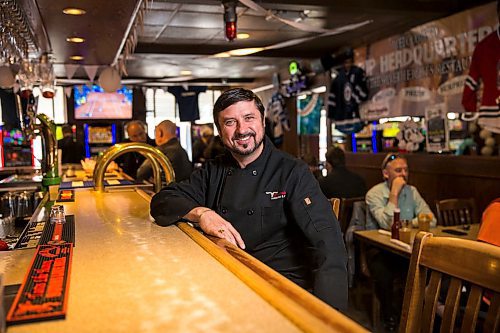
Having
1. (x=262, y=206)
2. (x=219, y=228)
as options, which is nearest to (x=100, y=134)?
(x=262, y=206)

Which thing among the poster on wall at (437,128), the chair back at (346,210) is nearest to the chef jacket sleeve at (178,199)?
the chair back at (346,210)

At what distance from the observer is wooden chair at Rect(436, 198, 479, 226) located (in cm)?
396

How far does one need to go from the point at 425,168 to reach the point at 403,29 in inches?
68.1

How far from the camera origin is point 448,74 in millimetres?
5191

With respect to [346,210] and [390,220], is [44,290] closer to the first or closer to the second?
[390,220]

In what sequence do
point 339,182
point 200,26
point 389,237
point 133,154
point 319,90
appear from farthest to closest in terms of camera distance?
1. point 319,90
2. point 133,154
3. point 200,26
4. point 339,182
5. point 389,237

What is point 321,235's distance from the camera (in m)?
1.69

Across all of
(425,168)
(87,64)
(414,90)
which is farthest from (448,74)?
(87,64)

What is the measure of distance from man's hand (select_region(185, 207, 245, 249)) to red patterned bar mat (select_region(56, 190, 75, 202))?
0.89 metres

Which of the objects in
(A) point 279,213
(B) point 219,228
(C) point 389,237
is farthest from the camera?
(C) point 389,237

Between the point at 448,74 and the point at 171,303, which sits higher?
the point at 448,74

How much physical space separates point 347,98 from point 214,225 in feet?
18.8

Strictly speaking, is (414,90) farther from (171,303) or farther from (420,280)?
(171,303)

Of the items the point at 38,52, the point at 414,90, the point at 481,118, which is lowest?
the point at 481,118
